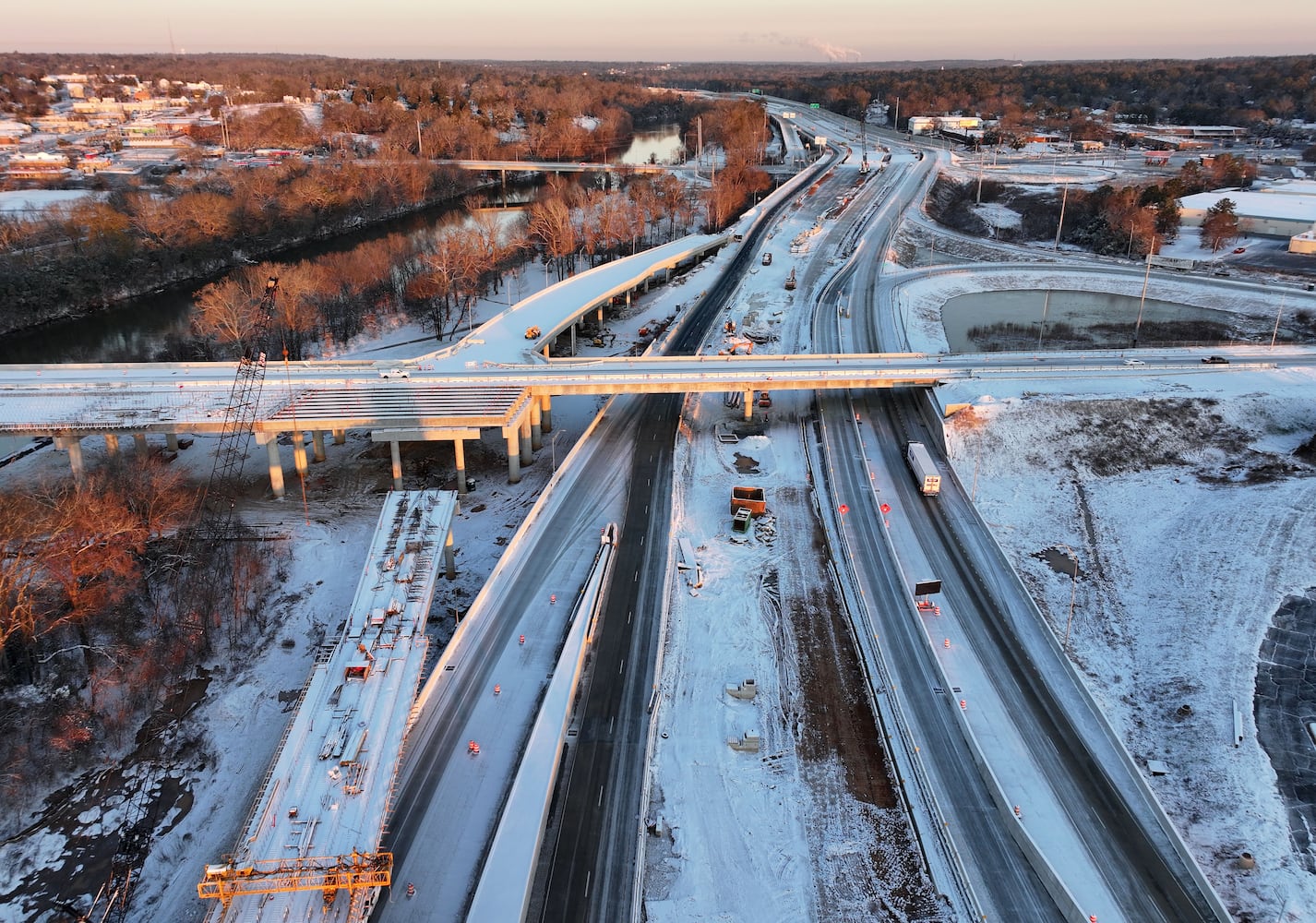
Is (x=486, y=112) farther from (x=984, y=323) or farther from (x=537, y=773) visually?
(x=537, y=773)

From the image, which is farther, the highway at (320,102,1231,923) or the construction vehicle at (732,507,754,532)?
the construction vehicle at (732,507,754,532)

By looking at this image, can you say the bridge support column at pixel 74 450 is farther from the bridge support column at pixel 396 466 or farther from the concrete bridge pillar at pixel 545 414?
the concrete bridge pillar at pixel 545 414

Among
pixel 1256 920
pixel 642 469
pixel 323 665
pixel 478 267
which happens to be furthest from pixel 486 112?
pixel 1256 920

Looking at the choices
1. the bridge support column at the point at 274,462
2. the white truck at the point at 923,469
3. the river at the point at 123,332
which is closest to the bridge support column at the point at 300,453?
the bridge support column at the point at 274,462

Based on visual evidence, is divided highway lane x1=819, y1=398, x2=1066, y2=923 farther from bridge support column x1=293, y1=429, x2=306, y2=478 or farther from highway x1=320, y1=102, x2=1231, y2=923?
bridge support column x1=293, y1=429, x2=306, y2=478

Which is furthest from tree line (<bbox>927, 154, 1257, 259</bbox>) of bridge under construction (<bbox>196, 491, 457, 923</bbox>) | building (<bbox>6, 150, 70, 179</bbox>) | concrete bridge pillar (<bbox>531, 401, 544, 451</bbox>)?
building (<bbox>6, 150, 70, 179</bbox>)

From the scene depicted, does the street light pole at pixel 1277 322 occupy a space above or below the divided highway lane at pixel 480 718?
above
